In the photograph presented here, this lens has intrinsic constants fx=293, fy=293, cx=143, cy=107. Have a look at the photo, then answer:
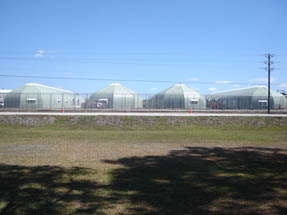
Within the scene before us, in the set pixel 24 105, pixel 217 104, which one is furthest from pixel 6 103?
pixel 217 104

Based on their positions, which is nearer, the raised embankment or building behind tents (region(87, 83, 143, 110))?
the raised embankment

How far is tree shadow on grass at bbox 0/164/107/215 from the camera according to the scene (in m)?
5.43

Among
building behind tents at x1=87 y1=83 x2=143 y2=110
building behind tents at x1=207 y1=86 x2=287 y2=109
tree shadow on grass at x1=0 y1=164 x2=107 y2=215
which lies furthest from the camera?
building behind tents at x1=207 y1=86 x2=287 y2=109

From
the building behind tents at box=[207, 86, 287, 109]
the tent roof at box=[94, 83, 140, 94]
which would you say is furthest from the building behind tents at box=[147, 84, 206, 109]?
the tent roof at box=[94, 83, 140, 94]

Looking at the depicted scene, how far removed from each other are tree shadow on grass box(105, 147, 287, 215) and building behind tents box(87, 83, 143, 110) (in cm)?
3902

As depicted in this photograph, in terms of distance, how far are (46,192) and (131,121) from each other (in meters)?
20.3

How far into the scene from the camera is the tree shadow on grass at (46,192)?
5430mm

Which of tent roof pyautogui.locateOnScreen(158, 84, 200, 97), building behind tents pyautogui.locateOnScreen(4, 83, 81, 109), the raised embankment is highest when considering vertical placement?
tent roof pyautogui.locateOnScreen(158, 84, 200, 97)

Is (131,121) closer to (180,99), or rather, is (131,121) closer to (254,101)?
(180,99)

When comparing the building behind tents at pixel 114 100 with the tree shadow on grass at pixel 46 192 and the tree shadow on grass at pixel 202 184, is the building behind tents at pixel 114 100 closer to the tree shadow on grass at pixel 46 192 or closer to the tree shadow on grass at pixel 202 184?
the tree shadow on grass at pixel 202 184

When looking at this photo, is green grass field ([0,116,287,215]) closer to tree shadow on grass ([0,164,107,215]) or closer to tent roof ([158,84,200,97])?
tree shadow on grass ([0,164,107,215])

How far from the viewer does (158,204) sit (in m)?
5.66

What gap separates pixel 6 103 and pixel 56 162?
4585cm

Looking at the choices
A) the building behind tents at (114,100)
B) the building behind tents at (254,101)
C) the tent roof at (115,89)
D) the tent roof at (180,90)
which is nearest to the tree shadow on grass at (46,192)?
the building behind tents at (114,100)
